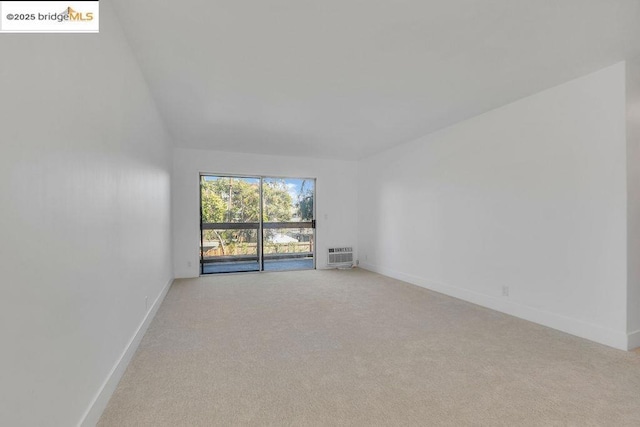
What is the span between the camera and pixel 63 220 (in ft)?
4.14

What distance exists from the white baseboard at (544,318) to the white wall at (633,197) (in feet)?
0.32

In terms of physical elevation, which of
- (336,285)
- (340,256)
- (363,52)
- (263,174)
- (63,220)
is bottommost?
(336,285)

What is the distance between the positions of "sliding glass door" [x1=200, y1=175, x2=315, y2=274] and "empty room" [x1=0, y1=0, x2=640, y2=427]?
1251mm

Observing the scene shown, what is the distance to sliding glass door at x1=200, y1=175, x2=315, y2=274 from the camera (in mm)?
5648

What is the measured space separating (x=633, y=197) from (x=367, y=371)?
8.84 feet

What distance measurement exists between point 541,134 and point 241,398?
362 cm

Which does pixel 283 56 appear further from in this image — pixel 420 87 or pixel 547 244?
pixel 547 244

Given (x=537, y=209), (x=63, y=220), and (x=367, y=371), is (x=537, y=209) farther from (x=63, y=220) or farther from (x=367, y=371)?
(x=63, y=220)

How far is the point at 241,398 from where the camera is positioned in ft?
5.88

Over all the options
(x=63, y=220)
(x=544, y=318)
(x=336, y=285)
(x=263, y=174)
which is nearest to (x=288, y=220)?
(x=263, y=174)

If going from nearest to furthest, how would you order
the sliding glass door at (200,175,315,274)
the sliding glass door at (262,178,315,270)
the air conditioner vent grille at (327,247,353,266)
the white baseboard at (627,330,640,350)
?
1. the white baseboard at (627,330,640,350)
2. the sliding glass door at (200,175,315,274)
3. the sliding glass door at (262,178,315,270)
4. the air conditioner vent grille at (327,247,353,266)

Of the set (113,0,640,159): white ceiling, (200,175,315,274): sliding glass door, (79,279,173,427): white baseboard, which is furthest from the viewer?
(200,175,315,274): sliding glass door

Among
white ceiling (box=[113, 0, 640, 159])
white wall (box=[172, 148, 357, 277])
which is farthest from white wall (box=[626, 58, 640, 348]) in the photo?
white wall (box=[172, 148, 357, 277])

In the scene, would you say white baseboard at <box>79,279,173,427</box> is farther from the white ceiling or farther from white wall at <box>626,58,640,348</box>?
white wall at <box>626,58,640,348</box>
